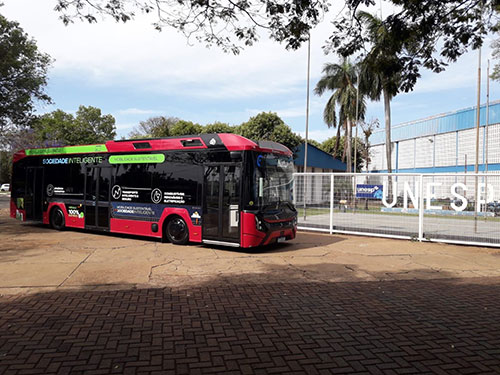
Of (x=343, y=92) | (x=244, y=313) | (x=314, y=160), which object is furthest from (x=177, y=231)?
(x=343, y=92)

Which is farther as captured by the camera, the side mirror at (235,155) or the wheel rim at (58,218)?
the wheel rim at (58,218)

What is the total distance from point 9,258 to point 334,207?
9914mm

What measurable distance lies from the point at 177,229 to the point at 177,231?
0.19 ft

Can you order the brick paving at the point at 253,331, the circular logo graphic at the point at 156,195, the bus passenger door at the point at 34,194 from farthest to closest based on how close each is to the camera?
the bus passenger door at the point at 34,194 < the circular logo graphic at the point at 156,195 < the brick paving at the point at 253,331

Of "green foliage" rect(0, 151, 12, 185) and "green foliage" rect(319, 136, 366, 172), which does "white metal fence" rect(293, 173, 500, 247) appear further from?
"green foliage" rect(0, 151, 12, 185)

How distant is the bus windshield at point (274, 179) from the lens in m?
9.27

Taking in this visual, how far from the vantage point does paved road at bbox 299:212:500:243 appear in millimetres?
10953

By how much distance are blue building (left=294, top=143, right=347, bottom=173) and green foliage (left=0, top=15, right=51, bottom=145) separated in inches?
756

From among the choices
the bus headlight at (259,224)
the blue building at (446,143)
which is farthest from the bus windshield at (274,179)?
the blue building at (446,143)

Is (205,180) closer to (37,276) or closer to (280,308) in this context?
(37,276)

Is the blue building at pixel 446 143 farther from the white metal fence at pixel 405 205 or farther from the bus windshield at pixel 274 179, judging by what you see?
the bus windshield at pixel 274 179

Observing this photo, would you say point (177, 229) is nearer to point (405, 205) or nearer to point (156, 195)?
point (156, 195)

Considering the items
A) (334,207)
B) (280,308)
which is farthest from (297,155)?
(280,308)

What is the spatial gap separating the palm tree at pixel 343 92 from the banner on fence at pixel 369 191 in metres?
19.4
